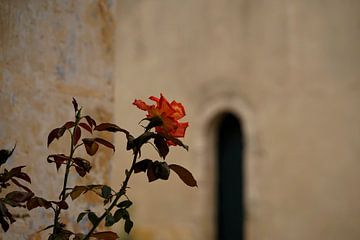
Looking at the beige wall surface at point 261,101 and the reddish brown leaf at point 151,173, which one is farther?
the beige wall surface at point 261,101

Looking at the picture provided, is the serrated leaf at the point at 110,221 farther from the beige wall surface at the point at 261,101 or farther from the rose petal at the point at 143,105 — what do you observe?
the beige wall surface at the point at 261,101

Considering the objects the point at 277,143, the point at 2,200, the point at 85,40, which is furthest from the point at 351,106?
the point at 2,200

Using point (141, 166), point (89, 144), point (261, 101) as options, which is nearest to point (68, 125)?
point (89, 144)

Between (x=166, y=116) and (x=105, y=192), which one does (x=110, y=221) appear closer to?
(x=105, y=192)

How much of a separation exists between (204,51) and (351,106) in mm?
1862

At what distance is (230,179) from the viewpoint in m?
8.27

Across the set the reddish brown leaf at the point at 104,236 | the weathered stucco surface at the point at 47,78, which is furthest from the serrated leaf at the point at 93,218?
the weathered stucco surface at the point at 47,78

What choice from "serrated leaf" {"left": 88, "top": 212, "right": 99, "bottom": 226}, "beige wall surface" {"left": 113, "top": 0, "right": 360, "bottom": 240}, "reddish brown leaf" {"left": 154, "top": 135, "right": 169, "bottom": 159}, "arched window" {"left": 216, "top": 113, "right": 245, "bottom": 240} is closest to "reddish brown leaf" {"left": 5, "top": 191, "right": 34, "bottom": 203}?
"serrated leaf" {"left": 88, "top": 212, "right": 99, "bottom": 226}

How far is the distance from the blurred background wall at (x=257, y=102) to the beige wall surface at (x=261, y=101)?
1cm

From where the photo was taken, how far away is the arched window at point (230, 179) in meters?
8.25

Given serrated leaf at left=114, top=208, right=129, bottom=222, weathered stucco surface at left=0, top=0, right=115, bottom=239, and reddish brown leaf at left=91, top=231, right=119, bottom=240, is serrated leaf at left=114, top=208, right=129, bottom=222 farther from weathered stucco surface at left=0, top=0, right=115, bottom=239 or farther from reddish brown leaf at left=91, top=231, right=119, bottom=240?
weathered stucco surface at left=0, top=0, right=115, bottom=239

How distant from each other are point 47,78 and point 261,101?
6.30m

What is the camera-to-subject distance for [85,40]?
1.71m

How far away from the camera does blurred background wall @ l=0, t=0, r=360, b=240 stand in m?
7.40
